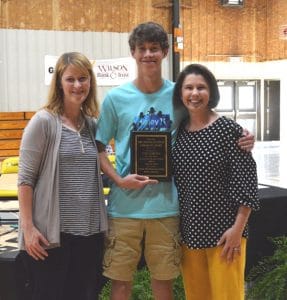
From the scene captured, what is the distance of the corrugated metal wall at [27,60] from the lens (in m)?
11.3

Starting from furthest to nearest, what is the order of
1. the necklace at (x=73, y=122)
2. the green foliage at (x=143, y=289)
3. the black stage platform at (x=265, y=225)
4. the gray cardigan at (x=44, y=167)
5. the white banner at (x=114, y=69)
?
the white banner at (x=114, y=69) → the black stage platform at (x=265, y=225) → the green foliage at (x=143, y=289) → the necklace at (x=73, y=122) → the gray cardigan at (x=44, y=167)

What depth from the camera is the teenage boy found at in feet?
8.05

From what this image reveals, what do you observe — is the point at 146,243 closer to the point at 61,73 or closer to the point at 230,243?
the point at 230,243

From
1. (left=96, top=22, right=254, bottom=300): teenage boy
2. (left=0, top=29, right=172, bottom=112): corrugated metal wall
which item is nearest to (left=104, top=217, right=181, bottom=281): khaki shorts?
(left=96, top=22, right=254, bottom=300): teenage boy

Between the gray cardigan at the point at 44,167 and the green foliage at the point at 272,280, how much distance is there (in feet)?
5.15

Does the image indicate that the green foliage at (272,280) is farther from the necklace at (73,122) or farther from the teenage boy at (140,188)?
the necklace at (73,122)

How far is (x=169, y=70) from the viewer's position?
12.4 metres

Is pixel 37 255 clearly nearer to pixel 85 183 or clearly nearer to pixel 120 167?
pixel 85 183

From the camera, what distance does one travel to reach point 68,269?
8.13ft

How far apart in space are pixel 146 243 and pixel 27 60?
9.61 metres

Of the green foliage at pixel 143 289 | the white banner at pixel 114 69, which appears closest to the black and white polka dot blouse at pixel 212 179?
the green foliage at pixel 143 289

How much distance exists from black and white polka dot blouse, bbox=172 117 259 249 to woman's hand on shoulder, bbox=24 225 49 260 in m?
0.67

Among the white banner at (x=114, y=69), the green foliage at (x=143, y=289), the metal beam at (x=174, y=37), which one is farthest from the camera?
the metal beam at (x=174, y=37)

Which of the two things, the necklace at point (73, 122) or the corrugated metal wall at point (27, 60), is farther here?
the corrugated metal wall at point (27, 60)
